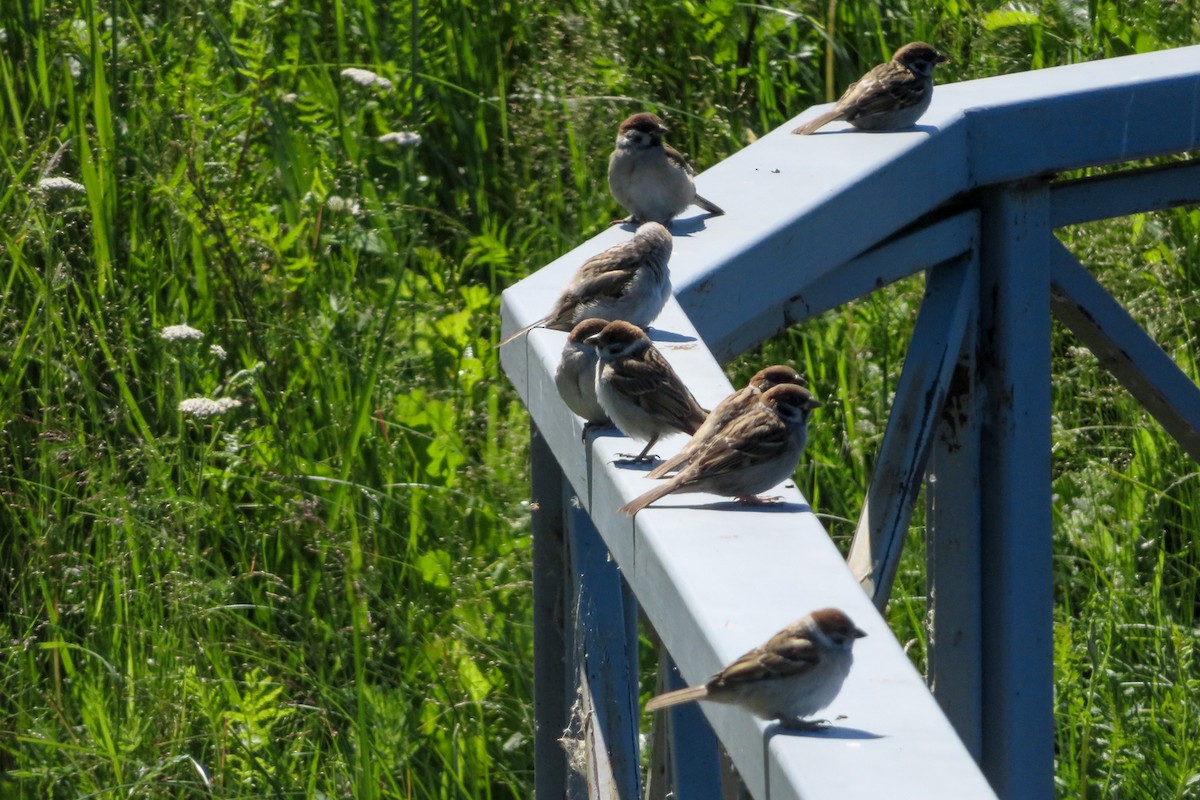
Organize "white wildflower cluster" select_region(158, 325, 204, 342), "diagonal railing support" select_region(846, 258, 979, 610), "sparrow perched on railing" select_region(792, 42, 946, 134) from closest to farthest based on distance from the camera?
"diagonal railing support" select_region(846, 258, 979, 610) < "sparrow perched on railing" select_region(792, 42, 946, 134) < "white wildflower cluster" select_region(158, 325, 204, 342)

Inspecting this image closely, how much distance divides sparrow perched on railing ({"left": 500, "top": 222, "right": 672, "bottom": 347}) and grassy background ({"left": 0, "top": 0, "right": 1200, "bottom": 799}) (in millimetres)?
1381

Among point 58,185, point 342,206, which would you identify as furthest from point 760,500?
point 342,206

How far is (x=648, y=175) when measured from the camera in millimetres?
4012

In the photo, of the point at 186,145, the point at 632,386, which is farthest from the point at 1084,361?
the point at 186,145

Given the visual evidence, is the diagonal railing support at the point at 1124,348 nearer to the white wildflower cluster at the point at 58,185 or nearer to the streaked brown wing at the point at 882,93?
the streaked brown wing at the point at 882,93

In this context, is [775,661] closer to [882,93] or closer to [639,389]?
[639,389]

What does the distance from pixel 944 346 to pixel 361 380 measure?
266 cm

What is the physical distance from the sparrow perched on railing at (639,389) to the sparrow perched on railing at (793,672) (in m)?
0.80

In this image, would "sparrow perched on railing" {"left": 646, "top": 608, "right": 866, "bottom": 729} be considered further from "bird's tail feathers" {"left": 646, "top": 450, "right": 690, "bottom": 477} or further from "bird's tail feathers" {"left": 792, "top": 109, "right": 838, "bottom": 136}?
"bird's tail feathers" {"left": 792, "top": 109, "right": 838, "bottom": 136}

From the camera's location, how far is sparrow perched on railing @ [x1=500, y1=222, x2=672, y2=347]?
2389 millimetres

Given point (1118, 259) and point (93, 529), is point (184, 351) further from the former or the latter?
point (1118, 259)

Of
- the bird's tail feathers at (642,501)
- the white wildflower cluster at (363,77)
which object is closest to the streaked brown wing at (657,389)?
the bird's tail feathers at (642,501)

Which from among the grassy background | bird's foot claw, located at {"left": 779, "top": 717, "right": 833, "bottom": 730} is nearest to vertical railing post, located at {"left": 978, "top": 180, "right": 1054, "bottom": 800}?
the grassy background

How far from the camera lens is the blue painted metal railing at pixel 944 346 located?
7.15ft
